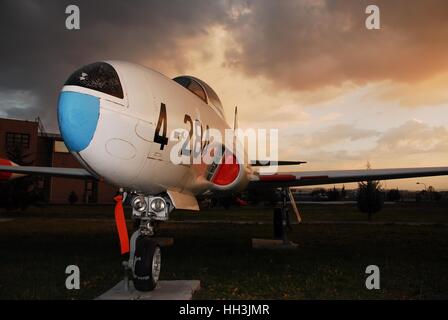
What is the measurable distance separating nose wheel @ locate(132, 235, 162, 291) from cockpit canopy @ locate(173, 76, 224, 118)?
325cm

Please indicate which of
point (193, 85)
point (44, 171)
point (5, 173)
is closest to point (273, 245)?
point (193, 85)

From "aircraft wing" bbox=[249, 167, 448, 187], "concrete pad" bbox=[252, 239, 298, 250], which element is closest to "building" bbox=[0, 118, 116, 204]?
"concrete pad" bbox=[252, 239, 298, 250]

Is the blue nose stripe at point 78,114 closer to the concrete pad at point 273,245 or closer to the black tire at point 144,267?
the black tire at point 144,267

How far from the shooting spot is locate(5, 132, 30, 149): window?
167ft

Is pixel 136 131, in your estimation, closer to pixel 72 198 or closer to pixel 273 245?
pixel 273 245

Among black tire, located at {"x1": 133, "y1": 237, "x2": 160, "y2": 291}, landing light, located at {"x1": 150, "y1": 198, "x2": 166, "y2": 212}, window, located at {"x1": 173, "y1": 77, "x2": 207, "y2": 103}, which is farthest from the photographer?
window, located at {"x1": 173, "y1": 77, "x2": 207, "y2": 103}

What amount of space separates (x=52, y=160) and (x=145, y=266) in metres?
56.2

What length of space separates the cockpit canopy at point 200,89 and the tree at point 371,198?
2171 centimetres

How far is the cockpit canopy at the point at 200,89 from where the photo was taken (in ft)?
25.8

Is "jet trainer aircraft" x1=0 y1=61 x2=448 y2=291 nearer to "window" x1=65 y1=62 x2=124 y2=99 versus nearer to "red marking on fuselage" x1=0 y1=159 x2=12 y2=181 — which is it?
"window" x1=65 y1=62 x2=124 y2=99

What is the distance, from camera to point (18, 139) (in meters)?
51.8

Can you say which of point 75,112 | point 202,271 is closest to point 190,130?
point 75,112

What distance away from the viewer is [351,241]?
1369 centimetres

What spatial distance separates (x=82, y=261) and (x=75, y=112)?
5.62 metres
